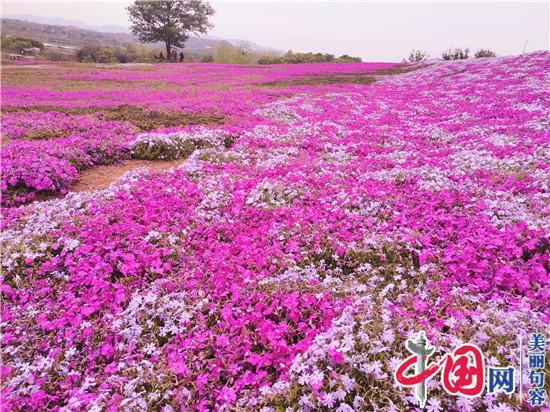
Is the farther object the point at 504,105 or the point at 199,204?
the point at 504,105

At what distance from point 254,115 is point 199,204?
13660 millimetres

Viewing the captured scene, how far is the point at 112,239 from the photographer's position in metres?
7.77

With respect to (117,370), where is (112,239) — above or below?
above

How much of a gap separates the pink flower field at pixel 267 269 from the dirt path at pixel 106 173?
0.31 metres

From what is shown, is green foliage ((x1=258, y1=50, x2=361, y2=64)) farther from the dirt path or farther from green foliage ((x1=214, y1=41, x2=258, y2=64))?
the dirt path

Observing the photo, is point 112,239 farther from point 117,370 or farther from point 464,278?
point 464,278

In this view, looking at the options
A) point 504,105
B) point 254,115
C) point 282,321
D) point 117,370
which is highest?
point 504,105

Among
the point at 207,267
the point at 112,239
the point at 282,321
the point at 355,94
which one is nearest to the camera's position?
the point at 282,321

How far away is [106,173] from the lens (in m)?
12.9

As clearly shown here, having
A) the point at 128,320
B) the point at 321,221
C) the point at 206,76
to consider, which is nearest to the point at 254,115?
the point at 321,221

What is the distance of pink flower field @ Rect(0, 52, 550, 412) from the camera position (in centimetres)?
455

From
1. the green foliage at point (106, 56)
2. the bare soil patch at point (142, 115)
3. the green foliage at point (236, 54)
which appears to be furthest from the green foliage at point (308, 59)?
the bare soil patch at point (142, 115)

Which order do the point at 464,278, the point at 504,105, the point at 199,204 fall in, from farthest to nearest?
the point at 504,105
the point at 199,204
the point at 464,278

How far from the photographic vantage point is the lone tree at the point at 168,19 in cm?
7475
